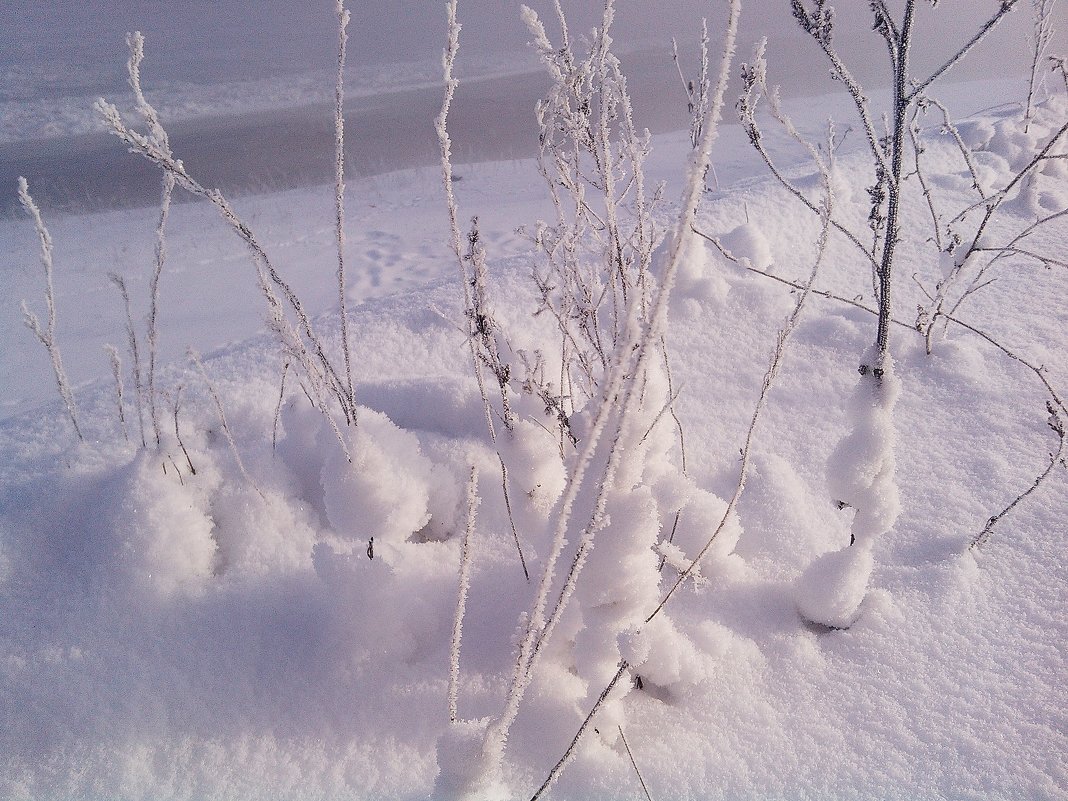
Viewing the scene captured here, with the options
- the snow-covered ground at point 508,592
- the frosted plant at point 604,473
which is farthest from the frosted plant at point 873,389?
the frosted plant at point 604,473

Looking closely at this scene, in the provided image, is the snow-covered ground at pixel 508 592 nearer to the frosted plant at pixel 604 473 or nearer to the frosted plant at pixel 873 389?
the frosted plant at pixel 604 473

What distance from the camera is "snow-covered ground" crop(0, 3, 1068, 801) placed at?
1.14m

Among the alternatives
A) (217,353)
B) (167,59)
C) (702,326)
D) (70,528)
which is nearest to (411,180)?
(217,353)

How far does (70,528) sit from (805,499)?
213 cm

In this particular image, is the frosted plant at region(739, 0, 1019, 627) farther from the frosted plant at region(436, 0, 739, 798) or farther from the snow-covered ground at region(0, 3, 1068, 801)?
the frosted plant at region(436, 0, 739, 798)

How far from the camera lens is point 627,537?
100cm

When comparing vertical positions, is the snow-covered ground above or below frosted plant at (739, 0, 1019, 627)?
below

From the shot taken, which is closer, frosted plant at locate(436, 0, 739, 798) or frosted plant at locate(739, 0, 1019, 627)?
frosted plant at locate(436, 0, 739, 798)

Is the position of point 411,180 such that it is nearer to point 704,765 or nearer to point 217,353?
point 217,353

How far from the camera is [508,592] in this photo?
1.48 metres

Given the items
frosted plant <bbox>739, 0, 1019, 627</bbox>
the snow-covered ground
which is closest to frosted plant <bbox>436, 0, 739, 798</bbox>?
the snow-covered ground

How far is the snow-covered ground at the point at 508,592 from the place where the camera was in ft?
3.73

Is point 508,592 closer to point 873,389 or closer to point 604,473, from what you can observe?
point 604,473

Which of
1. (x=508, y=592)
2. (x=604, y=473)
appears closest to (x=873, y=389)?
(x=604, y=473)
